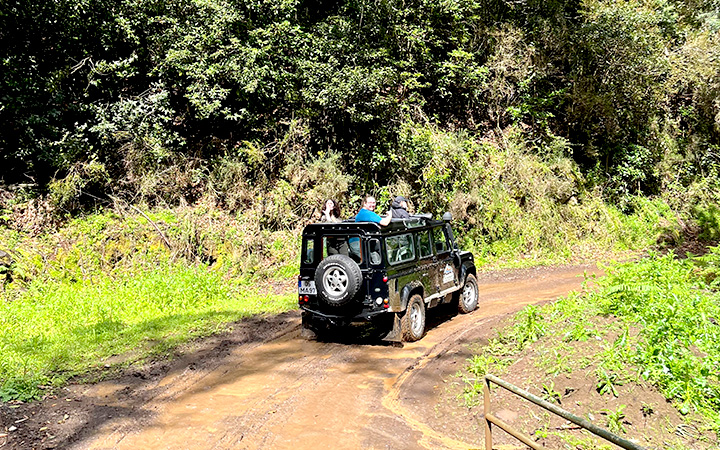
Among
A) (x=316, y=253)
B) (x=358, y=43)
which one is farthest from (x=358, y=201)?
(x=316, y=253)

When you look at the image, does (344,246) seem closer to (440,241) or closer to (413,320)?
(413,320)

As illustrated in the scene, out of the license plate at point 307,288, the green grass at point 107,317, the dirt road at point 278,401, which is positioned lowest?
the dirt road at point 278,401

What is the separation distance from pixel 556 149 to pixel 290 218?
10.4m

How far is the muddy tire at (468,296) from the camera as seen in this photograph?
1035 centimetres

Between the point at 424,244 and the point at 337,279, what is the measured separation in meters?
2.12

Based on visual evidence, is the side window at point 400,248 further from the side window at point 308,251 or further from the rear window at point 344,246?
the side window at point 308,251

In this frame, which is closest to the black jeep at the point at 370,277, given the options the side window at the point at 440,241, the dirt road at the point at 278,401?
the side window at the point at 440,241

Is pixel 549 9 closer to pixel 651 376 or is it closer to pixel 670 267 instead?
pixel 670 267

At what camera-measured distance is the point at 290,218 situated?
1581cm

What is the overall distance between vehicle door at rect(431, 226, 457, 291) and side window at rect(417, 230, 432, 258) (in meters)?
0.20

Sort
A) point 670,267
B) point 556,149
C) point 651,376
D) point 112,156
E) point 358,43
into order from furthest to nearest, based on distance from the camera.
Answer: point 556,149
point 358,43
point 112,156
point 670,267
point 651,376

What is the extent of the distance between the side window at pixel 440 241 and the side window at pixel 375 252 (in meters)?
1.90

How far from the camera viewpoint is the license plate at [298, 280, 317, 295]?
8.52 metres

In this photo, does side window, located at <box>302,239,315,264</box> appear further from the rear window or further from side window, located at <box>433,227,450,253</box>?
side window, located at <box>433,227,450,253</box>
